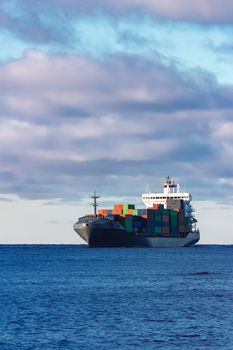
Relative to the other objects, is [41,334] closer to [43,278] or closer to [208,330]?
[208,330]

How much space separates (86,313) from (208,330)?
13.7 metres

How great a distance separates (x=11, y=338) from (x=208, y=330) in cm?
1417

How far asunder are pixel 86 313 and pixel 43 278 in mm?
44842

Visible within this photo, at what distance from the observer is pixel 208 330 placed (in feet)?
194

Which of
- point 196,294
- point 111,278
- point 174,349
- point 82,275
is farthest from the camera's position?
point 82,275

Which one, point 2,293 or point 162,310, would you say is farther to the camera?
point 2,293

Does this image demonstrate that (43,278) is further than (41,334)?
Yes

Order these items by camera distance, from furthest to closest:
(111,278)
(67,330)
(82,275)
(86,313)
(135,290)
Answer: (82,275)
(111,278)
(135,290)
(86,313)
(67,330)

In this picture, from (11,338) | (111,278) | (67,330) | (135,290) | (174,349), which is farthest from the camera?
(111,278)

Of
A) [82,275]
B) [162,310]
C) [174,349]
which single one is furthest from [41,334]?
[82,275]

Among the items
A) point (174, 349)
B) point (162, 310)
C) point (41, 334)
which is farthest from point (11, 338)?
point (162, 310)

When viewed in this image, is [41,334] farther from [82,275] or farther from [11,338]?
[82,275]

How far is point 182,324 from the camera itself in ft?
205

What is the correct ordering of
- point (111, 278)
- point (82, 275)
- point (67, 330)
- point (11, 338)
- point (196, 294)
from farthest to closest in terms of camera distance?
point (82, 275), point (111, 278), point (196, 294), point (67, 330), point (11, 338)
